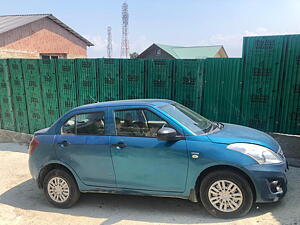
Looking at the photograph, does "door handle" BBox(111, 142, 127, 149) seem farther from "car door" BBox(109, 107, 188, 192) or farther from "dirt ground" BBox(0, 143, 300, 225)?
"dirt ground" BBox(0, 143, 300, 225)

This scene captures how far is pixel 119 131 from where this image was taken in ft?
12.3

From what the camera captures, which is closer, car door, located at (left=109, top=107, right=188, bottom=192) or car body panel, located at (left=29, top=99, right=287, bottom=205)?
car body panel, located at (left=29, top=99, right=287, bottom=205)

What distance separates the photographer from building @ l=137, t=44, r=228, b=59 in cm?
3616

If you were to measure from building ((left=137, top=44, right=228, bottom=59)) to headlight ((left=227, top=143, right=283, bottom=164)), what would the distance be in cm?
3313

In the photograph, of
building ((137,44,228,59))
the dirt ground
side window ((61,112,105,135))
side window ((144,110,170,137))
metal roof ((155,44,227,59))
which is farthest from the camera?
metal roof ((155,44,227,59))

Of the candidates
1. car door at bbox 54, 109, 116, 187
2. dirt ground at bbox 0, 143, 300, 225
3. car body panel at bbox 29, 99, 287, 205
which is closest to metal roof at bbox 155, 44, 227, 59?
dirt ground at bbox 0, 143, 300, 225

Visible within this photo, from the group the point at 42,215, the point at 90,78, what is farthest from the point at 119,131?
the point at 90,78

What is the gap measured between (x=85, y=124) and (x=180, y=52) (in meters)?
35.6

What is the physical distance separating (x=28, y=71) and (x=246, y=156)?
25.4 ft

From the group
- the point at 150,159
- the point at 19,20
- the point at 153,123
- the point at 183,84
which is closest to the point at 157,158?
the point at 150,159

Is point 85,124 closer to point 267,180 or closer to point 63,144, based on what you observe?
point 63,144

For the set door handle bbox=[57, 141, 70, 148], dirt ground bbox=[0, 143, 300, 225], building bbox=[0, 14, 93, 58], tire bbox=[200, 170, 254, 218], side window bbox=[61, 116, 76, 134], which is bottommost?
dirt ground bbox=[0, 143, 300, 225]

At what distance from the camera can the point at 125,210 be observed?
394cm

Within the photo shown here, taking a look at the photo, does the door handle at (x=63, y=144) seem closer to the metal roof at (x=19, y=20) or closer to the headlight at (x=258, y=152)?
the headlight at (x=258, y=152)
